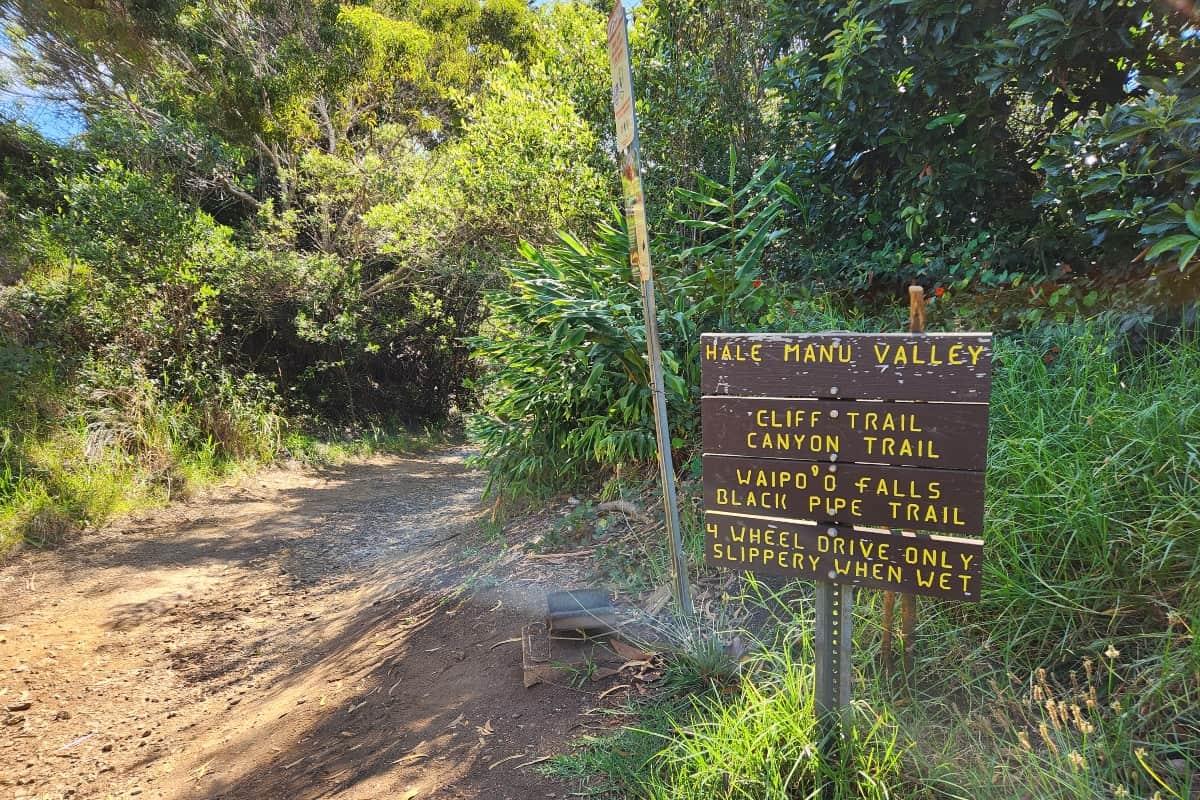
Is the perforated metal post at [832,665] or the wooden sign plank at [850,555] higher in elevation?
the wooden sign plank at [850,555]

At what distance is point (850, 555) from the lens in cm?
179

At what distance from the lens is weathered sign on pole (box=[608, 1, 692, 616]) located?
2.51 m

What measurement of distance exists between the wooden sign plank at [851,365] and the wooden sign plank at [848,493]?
0.21m

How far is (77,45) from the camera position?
28.1ft

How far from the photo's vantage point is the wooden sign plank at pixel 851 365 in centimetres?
164

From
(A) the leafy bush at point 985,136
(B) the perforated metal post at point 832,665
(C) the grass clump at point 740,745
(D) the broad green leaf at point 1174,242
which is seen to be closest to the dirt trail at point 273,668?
(C) the grass clump at point 740,745

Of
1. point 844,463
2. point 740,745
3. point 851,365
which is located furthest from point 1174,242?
point 740,745

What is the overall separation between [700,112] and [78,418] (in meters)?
7.45

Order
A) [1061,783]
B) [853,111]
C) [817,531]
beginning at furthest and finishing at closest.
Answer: [853,111]
[817,531]
[1061,783]

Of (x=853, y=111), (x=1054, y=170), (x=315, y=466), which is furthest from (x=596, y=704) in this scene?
(x=315, y=466)

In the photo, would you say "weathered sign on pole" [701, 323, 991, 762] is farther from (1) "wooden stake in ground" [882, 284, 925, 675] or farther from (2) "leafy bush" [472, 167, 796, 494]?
(2) "leafy bush" [472, 167, 796, 494]

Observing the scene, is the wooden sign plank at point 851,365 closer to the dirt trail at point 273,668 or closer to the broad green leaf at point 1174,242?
the dirt trail at point 273,668

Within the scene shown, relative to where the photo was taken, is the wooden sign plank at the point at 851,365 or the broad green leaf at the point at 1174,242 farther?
the broad green leaf at the point at 1174,242

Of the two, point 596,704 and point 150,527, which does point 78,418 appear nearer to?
point 150,527
